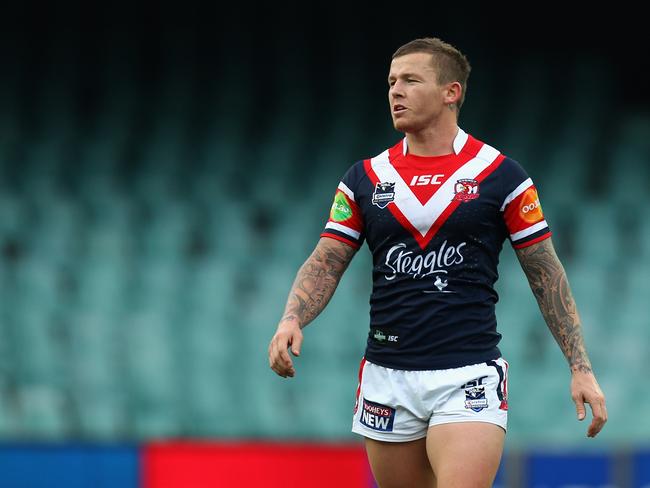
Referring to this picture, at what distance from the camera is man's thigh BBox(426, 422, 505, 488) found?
377cm

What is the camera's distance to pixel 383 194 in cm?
406

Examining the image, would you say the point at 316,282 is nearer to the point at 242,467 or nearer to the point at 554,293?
the point at 554,293

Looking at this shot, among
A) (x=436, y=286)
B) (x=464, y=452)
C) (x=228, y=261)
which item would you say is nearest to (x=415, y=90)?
(x=436, y=286)

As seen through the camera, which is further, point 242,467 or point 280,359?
point 242,467

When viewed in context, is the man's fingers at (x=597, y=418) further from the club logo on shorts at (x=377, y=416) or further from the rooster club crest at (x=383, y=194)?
the rooster club crest at (x=383, y=194)

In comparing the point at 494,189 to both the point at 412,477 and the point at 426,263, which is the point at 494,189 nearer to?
the point at 426,263

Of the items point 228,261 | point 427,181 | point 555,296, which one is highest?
point 427,181

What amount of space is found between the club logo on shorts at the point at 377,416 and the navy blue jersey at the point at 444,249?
136mm

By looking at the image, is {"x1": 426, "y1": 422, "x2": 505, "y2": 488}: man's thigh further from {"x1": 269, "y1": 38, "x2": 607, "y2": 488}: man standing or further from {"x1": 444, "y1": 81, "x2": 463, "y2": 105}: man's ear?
{"x1": 444, "y1": 81, "x2": 463, "y2": 105}: man's ear

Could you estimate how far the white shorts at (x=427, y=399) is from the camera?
3889 mm

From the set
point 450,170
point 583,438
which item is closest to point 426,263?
point 450,170

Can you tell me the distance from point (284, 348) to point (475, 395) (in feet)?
1.95

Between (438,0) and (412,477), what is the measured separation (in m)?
7.86

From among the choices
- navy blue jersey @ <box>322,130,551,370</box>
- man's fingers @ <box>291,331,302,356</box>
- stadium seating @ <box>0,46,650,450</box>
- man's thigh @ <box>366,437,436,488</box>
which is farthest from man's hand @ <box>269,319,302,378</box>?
stadium seating @ <box>0,46,650,450</box>
